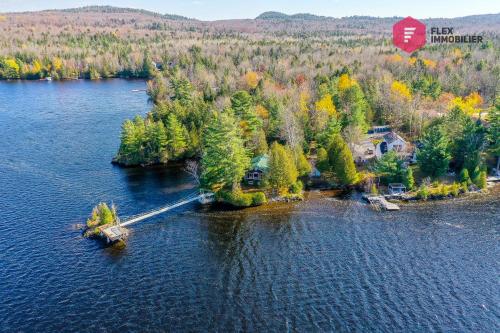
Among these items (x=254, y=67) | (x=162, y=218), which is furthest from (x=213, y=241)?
(x=254, y=67)

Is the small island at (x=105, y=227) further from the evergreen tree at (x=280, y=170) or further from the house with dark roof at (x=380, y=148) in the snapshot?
the house with dark roof at (x=380, y=148)

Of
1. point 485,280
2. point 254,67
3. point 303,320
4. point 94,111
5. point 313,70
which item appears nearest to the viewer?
point 303,320

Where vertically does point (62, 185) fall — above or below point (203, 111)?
below

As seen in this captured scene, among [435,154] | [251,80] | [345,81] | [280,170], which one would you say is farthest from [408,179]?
[251,80]

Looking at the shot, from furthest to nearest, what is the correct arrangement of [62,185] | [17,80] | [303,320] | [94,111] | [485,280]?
[17,80], [94,111], [62,185], [485,280], [303,320]

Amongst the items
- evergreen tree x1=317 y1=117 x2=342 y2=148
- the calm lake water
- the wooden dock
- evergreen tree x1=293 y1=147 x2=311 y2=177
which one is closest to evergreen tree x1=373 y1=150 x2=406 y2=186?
the wooden dock

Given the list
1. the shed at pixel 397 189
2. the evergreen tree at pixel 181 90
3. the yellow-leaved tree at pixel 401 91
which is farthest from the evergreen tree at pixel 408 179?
the evergreen tree at pixel 181 90

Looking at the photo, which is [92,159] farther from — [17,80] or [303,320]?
[17,80]
